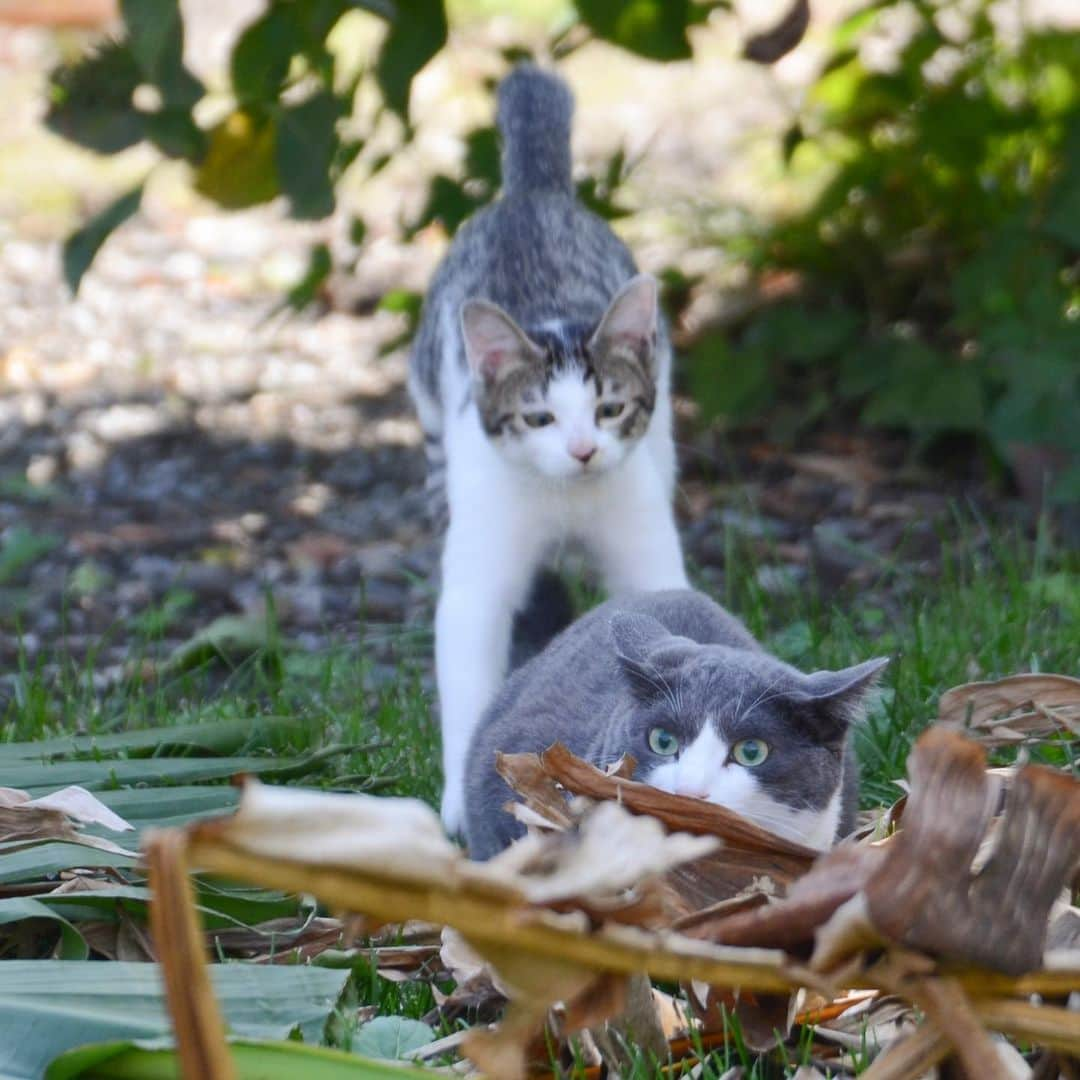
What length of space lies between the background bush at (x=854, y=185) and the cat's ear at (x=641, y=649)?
1791mm

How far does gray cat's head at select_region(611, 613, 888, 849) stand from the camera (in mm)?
2287

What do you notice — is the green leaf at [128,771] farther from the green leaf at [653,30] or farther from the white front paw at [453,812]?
the green leaf at [653,30]

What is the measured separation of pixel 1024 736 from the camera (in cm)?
242

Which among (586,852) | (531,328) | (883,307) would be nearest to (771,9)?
(883,307)

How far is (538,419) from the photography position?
3.51 metres

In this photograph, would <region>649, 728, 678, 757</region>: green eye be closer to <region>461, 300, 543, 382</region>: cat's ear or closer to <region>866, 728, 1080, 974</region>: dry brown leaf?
<region>866, 728, 1080, 974</region>: dry brown leaf

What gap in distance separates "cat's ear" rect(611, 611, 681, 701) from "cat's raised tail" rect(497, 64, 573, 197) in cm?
180

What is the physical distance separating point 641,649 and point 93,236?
79.2 inches

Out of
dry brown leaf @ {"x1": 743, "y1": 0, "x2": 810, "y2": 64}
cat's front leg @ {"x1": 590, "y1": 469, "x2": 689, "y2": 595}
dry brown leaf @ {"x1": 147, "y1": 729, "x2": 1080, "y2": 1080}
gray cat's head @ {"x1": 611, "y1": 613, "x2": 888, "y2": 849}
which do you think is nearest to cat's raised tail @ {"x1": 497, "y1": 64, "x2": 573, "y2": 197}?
dry brown leaf @ {"x1": 743, "y1": 0, "x2": 810, "y2": 64}

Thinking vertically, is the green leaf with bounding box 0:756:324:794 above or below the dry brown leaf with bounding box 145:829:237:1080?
below

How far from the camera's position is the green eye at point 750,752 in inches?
91.0

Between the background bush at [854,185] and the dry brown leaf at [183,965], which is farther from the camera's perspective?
the background bush at [854,185]

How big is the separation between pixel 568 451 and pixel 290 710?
29.8 inches

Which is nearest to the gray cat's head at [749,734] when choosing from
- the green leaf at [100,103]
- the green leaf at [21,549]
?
the green leaf at [100,103]
